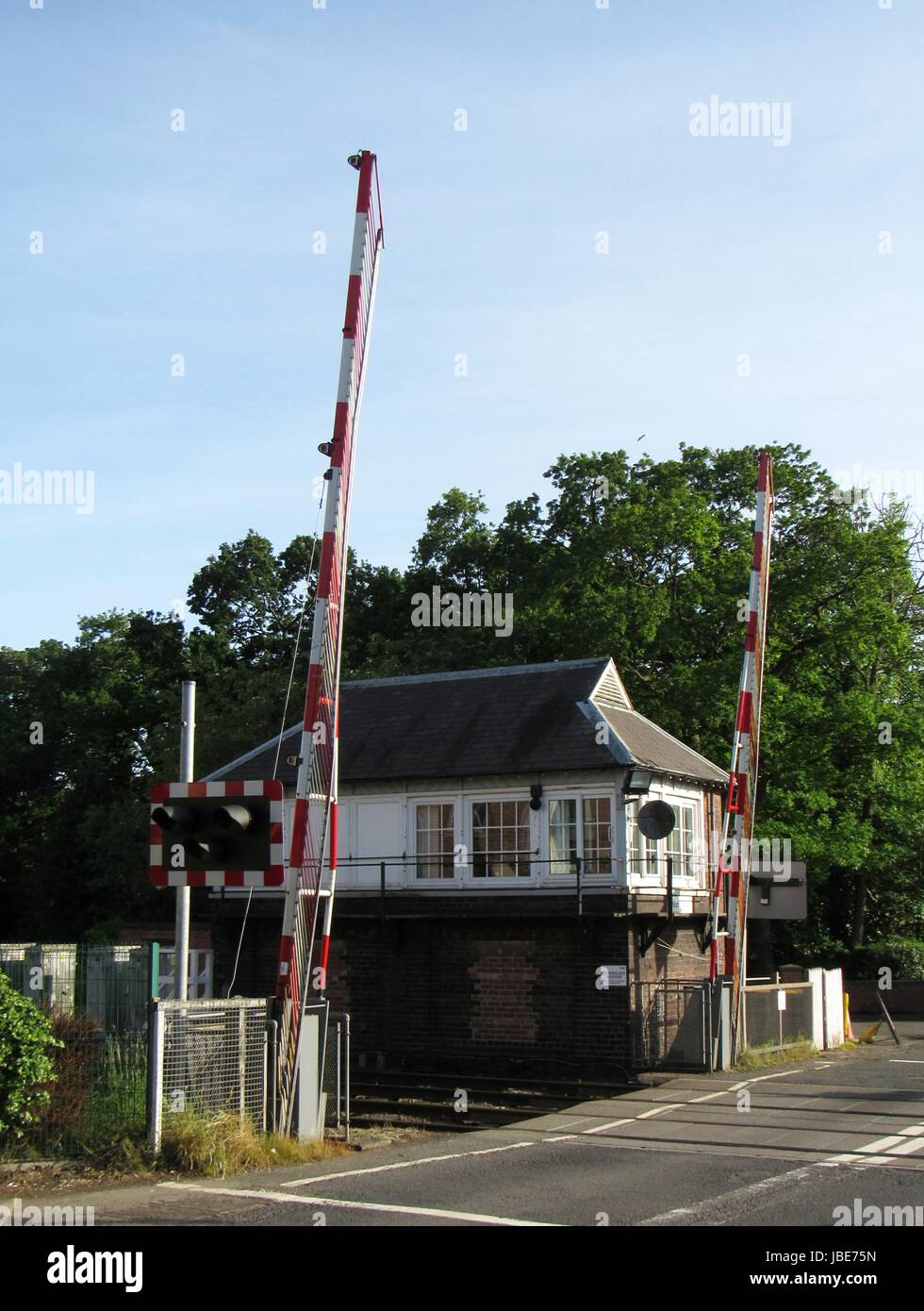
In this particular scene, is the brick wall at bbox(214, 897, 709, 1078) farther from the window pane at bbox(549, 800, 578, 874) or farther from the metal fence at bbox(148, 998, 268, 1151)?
the metal fence at bbox(148, 998, 268, 1151)

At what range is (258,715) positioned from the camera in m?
42.5

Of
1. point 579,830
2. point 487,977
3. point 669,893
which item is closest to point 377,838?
point 487,977

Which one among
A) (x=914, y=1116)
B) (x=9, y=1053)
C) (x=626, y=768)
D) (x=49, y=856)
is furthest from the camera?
(x=49, y=856)

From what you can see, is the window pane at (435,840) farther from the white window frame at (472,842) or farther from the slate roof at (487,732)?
the slate roof at (487,732)

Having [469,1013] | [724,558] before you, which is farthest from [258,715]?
[469,1013]

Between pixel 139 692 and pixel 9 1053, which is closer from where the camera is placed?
pixel 9 1053

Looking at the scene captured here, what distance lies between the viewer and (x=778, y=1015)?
25859mm

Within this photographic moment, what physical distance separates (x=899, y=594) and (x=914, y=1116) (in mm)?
26417

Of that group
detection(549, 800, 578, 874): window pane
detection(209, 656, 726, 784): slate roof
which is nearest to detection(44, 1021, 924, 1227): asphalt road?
detection(549, 800, 578, 874): window pane

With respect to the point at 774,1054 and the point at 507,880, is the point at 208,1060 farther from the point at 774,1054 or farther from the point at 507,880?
the point at 774,1054

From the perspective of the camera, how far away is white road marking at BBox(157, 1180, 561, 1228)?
33.9 feet

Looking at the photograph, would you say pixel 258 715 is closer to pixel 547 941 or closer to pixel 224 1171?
pixel 547 941

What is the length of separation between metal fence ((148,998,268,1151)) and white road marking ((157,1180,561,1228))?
118 centimetres

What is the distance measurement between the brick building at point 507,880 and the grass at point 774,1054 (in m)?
2.11
